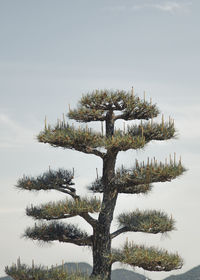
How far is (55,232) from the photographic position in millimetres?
7070

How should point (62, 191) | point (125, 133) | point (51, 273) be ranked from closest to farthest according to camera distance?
1. point (51, 273)
2. point (125, 133)
3. point (62, 191)

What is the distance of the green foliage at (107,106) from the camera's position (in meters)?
6.73

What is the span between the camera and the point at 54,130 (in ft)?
21.3

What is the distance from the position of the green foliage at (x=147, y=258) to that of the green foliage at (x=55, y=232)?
974mm

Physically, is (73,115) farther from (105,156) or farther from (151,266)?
(151,266)

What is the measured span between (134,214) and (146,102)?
1878 millimetres

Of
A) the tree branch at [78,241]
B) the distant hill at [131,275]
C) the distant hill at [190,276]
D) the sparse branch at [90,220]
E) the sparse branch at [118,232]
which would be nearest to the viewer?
the sparse branch at [90,220]

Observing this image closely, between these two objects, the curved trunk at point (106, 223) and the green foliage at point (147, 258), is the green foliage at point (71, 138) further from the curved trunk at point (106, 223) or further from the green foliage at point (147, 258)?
the green foliage at point (147, 258)

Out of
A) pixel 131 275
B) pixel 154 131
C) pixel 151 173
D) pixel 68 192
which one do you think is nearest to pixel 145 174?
pixel 151 173

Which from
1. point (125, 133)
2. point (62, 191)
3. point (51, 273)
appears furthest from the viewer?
point (62, 191)

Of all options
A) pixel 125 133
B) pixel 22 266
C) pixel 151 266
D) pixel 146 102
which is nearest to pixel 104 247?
pixel 151 266

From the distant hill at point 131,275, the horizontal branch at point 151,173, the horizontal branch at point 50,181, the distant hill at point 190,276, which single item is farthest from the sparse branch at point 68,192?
the distant hill at point 190,276

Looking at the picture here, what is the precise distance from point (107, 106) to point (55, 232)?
86.1 inches

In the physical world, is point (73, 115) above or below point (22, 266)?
above
